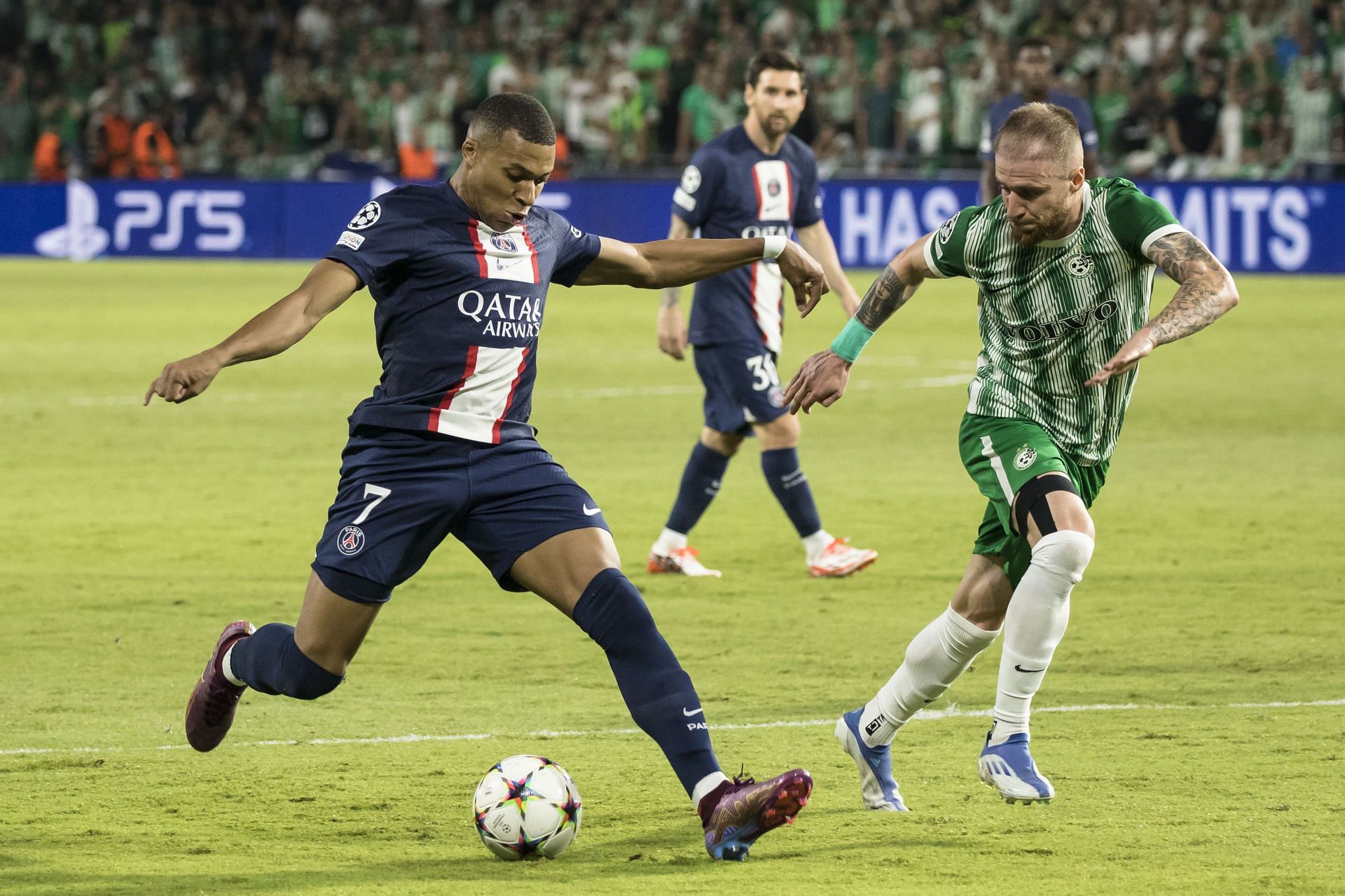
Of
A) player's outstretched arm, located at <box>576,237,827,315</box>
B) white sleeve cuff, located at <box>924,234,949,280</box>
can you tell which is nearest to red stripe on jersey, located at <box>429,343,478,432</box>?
player's outstretched arm, located at <box>576,237,827,315</box>

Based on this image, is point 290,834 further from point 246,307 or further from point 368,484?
point 246,307

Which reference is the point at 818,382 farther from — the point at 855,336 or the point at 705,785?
the point at 705,785

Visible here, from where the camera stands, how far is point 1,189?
31.2m

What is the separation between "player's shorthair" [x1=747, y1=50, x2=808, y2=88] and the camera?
30.9ft

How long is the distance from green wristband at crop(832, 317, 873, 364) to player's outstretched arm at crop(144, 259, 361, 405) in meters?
1.40

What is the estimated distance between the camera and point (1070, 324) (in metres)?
5.57

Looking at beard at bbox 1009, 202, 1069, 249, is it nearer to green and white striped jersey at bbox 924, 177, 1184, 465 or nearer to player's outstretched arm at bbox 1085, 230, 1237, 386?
green and white striped jersey at bbox 924, 177, 1184, 465

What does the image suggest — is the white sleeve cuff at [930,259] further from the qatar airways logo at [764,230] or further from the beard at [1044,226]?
the qatar airways logo at [764,230]

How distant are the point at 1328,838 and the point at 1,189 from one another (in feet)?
95.9

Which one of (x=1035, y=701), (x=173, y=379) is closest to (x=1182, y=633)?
(x=1035, y=701)

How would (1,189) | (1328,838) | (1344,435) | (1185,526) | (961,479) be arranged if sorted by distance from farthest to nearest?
(1,189) < (1344,435) < (961,479) < (1185,526) < (1328,838)

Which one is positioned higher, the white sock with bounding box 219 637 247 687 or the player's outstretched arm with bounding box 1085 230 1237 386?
the player's outstretched arm with bounding box 1085 230 1237 386

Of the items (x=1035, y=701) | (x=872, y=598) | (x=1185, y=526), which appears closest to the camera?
(x=1035, y=701)

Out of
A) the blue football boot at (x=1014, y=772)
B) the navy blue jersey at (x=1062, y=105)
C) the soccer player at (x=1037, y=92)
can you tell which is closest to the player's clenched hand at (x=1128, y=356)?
the blue football boot at (x=1014, y=772)
